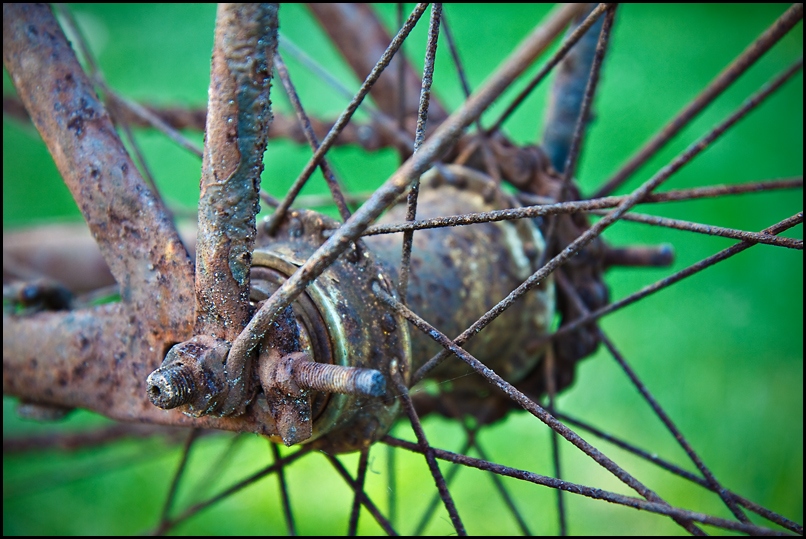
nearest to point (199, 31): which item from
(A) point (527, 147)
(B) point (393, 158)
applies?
(B) point (393, 158)

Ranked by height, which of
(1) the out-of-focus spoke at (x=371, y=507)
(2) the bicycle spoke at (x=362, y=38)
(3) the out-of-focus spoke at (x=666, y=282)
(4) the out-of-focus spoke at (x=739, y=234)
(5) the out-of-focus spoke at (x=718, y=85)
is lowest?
(1) the out-of-focus spoke at (x=371, y=507)

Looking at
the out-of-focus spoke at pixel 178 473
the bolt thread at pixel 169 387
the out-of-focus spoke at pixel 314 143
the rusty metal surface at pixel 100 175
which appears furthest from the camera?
the out-of-focus spoke at pixel 178 473

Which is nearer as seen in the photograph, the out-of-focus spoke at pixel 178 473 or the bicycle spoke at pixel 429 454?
the bicycle spoke at pixel 429 454

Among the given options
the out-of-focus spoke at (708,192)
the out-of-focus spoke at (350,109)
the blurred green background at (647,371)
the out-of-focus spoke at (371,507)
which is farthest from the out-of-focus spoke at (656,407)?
the blurred green background at (647,371)

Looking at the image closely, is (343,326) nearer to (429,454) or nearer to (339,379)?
(339,379)

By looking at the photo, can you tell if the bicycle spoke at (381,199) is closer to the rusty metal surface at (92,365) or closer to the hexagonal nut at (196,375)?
the hexagonal nut at (196,375)

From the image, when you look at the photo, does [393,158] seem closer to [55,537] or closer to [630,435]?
[630,435]
